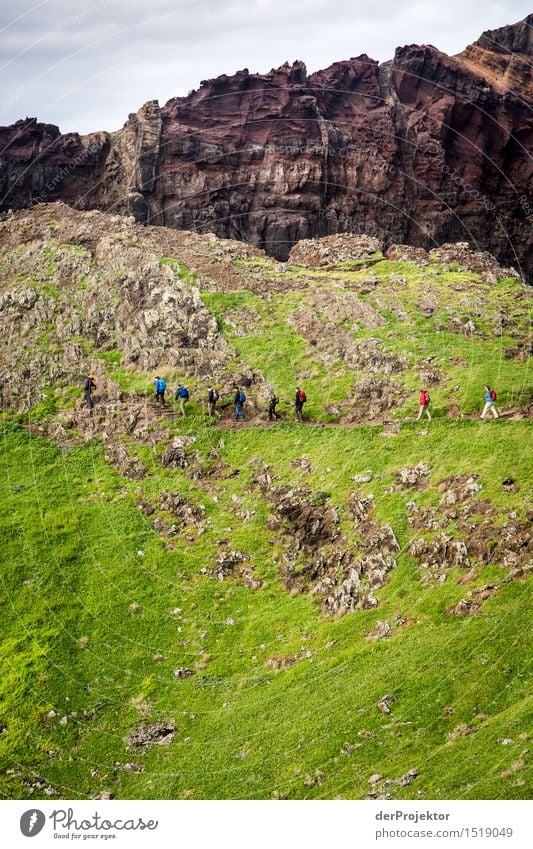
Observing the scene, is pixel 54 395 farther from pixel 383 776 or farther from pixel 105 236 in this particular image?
pixel 383 776

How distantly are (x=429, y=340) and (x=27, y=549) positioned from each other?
27537mm

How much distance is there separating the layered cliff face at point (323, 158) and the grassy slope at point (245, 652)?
53569 mm

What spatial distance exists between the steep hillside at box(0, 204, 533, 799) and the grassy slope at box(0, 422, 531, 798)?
91 millimetres

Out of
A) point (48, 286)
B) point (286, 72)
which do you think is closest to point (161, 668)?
point (48, 286)

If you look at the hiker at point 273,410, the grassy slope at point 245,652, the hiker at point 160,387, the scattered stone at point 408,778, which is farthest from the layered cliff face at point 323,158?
the scattered stone at point 408,778

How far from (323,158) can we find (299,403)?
57.3 metres

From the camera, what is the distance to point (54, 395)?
48.1 m

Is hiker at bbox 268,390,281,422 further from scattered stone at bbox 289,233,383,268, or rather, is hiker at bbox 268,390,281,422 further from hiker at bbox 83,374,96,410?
scattered stone at bbox 289,233,383,268

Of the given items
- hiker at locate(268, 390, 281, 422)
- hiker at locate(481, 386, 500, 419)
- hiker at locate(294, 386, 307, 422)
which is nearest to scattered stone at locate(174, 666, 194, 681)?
hiker at locate(294, 386, 307, 422)

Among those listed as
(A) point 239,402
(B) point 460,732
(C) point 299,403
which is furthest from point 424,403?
(B) point 460,732

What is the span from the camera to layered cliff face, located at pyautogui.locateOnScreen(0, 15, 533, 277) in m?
86.2

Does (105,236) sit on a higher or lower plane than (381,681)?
higher

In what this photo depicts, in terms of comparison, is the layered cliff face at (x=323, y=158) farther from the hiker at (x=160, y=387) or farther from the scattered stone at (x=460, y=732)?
the scattered stone at (x=460, y=732)

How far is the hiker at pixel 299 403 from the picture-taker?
1649 inches
